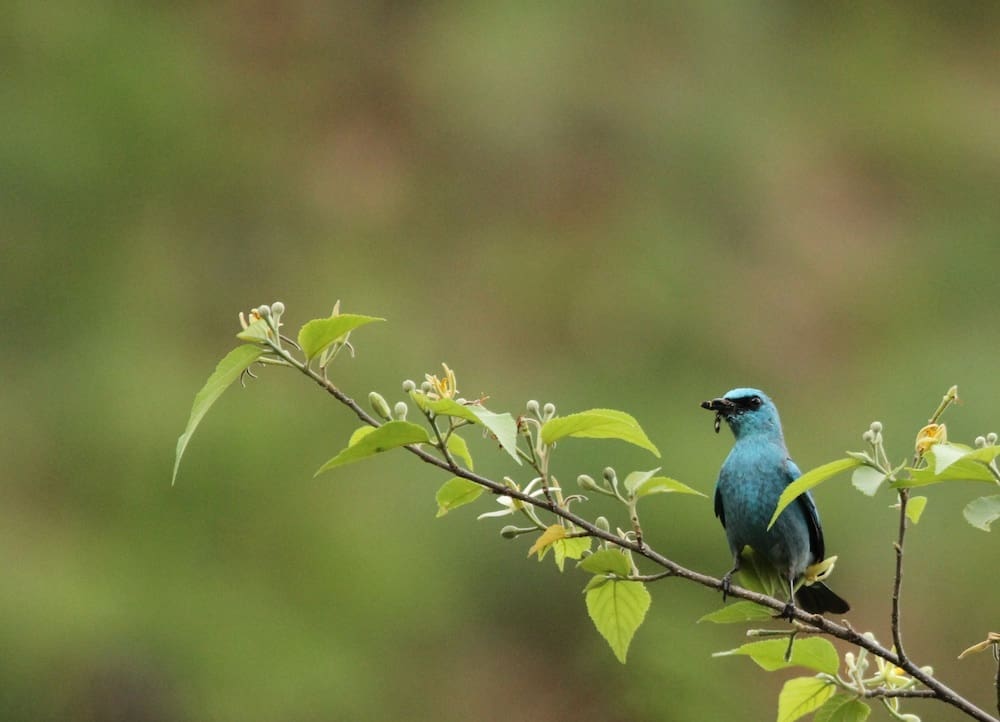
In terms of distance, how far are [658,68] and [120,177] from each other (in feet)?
13.1

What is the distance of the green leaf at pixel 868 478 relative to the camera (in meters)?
1.82

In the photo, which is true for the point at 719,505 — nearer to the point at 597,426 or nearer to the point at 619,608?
the point at 619,608

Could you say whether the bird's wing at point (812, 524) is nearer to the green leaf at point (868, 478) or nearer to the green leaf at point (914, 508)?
the green leaf at point (914, 508)

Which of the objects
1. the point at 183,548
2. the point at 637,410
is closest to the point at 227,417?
the point at 183,548

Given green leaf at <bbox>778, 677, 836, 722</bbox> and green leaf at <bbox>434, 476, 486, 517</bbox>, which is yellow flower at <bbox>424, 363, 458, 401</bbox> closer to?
green leaf at <bbox>434, 476, 486, 517</bbox>

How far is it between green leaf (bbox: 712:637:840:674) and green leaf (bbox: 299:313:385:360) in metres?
0.78

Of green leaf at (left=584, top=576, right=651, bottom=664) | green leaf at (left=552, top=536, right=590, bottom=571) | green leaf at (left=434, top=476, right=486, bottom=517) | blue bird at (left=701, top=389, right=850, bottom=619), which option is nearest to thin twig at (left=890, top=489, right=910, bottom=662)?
green leaf at (left=584, top=576, right=651, bottom=664)

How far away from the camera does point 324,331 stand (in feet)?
6.30

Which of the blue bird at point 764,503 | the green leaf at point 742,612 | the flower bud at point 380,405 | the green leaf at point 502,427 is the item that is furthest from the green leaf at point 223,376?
the blue bird at point 764,503

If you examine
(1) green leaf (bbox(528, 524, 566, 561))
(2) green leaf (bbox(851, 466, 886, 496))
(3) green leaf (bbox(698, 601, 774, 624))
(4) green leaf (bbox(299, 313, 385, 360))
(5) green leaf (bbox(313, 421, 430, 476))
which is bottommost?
(3) green leaf (bbox(698, 601, 774, 624))

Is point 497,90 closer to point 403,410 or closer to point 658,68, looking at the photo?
point 658,68

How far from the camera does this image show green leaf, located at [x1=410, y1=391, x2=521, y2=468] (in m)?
1.80

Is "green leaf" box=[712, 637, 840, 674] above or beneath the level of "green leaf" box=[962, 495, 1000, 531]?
beneath

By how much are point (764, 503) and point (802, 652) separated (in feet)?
3.92
